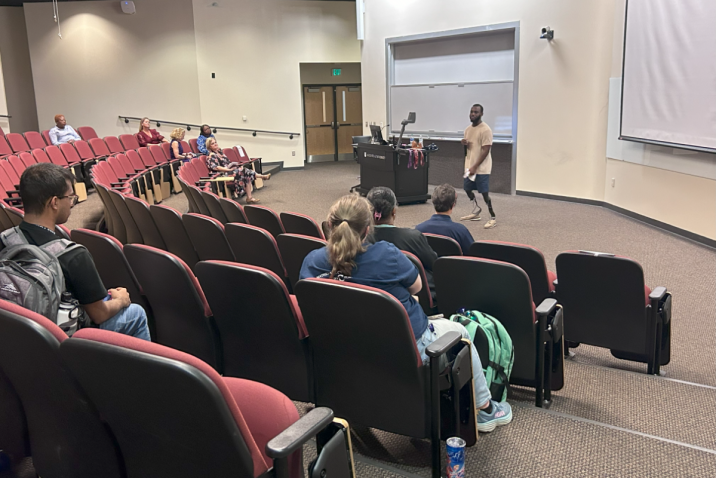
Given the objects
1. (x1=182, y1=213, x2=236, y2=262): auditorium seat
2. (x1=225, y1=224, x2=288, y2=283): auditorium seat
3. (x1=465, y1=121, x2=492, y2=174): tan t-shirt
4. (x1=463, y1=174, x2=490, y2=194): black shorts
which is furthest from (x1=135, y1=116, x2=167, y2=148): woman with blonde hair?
(x1=225, y1=224, x2=288, y2=283): auditorium seat

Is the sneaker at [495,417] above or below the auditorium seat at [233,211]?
below

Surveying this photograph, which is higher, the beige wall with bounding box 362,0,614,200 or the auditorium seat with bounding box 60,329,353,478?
the beige wall with bounding box 362,0,614,200

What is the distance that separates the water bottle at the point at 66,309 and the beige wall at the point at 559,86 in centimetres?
814

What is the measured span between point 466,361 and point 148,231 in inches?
133

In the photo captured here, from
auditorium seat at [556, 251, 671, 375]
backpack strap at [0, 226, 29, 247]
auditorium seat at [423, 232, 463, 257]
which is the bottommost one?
auditorium seat at [556, 251, 671, 375]

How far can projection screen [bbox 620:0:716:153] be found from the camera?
5992 mm

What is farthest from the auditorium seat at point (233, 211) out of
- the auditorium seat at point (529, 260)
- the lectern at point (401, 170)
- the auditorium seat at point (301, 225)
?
the lectern at point (401, 170)

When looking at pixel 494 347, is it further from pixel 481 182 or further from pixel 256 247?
pixel 481 182

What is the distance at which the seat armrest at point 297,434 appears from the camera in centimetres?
128

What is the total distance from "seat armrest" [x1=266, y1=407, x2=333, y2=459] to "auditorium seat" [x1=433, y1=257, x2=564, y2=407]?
3.81ft

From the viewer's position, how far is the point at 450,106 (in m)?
10.7

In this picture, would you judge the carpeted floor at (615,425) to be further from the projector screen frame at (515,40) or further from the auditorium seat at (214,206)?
the projector screen frame at (515,40)

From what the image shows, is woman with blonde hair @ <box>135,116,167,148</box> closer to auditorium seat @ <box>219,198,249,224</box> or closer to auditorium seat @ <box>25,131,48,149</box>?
auditorium seat @ <box>25,131,48,149</box>

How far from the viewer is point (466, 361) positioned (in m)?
2.03
